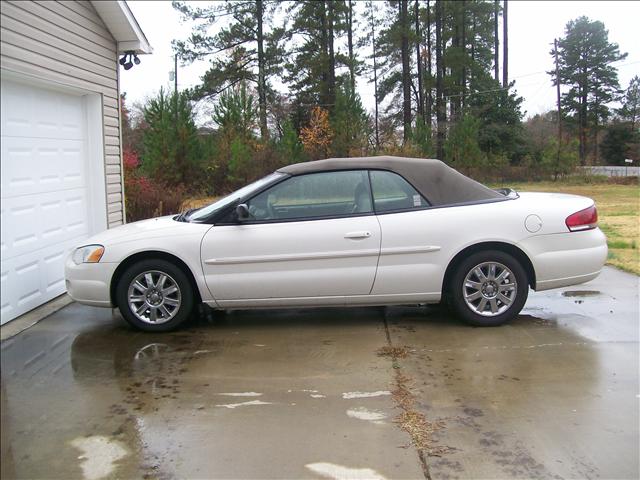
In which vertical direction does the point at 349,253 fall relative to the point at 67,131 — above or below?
below

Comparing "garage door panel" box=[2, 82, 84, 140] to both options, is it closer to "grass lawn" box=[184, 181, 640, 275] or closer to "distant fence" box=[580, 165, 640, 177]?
"grass lawn" box=[184, 181, 640, 275]

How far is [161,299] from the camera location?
5.53 m

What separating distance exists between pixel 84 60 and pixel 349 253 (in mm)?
4325

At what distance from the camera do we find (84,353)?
5070 millimetres

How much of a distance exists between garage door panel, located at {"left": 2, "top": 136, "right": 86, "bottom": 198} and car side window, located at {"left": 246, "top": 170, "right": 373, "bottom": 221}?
183cm

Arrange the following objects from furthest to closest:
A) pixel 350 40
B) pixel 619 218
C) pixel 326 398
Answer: pixel 350 40
pixel 619 218
pixel 326 398

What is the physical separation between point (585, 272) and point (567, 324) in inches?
20.6

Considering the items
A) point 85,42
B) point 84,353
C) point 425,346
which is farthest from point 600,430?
point 85,42

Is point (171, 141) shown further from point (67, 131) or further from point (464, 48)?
point (464, 48)

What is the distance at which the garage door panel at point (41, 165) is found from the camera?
248 cm

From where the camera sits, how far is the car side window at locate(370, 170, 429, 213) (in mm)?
5582

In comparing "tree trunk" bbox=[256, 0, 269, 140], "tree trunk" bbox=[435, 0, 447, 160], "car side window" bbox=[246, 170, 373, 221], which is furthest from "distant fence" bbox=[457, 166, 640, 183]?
"car side window" bbox=[246, 170, 373, 221]

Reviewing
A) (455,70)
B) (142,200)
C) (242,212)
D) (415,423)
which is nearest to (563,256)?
(415,423)

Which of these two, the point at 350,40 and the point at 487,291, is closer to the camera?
the point at 487,291
